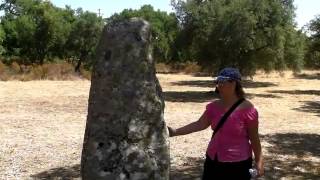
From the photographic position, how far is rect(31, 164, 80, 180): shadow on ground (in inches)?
331

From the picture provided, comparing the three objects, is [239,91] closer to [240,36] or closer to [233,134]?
[233,134]

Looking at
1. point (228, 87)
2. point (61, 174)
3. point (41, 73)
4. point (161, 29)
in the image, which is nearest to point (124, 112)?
point (228, 87)

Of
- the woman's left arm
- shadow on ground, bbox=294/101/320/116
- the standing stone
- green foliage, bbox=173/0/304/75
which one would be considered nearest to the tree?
green foliage, bbox=173/0/304/75

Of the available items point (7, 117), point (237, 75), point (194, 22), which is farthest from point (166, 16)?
point (237, 75)

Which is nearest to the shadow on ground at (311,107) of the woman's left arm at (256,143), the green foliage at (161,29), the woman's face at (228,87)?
the woman's left arm at (256,143)

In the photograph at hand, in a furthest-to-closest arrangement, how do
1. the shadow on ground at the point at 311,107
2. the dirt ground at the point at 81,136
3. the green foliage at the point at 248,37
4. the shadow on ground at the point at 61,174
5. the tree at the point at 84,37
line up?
the tree at the point at 84,37 → the green foliage at the point at 248,37 → the shadow on ground at the point at 311,107 → the dirt ground at the point at 81,136 → the shadow on ground at the point at 61,174

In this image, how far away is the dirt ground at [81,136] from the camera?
9102 millimetres

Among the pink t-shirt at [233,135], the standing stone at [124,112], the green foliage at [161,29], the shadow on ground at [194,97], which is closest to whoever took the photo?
the standing stone at [124,112]

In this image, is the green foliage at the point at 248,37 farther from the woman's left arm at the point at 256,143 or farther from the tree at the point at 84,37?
the tree at the point at 84,37

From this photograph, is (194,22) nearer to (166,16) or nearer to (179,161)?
(179,161)

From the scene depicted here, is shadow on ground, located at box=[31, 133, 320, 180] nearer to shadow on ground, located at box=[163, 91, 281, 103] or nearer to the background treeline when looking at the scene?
the background treeline

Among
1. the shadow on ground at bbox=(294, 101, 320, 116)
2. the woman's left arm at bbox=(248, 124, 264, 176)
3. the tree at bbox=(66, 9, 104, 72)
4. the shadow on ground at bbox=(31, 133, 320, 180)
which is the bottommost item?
the shadow on ground at bbox=(31, 133, 320, 180)

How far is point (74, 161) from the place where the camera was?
9570mm

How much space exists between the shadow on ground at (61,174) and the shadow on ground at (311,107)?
1180cm
